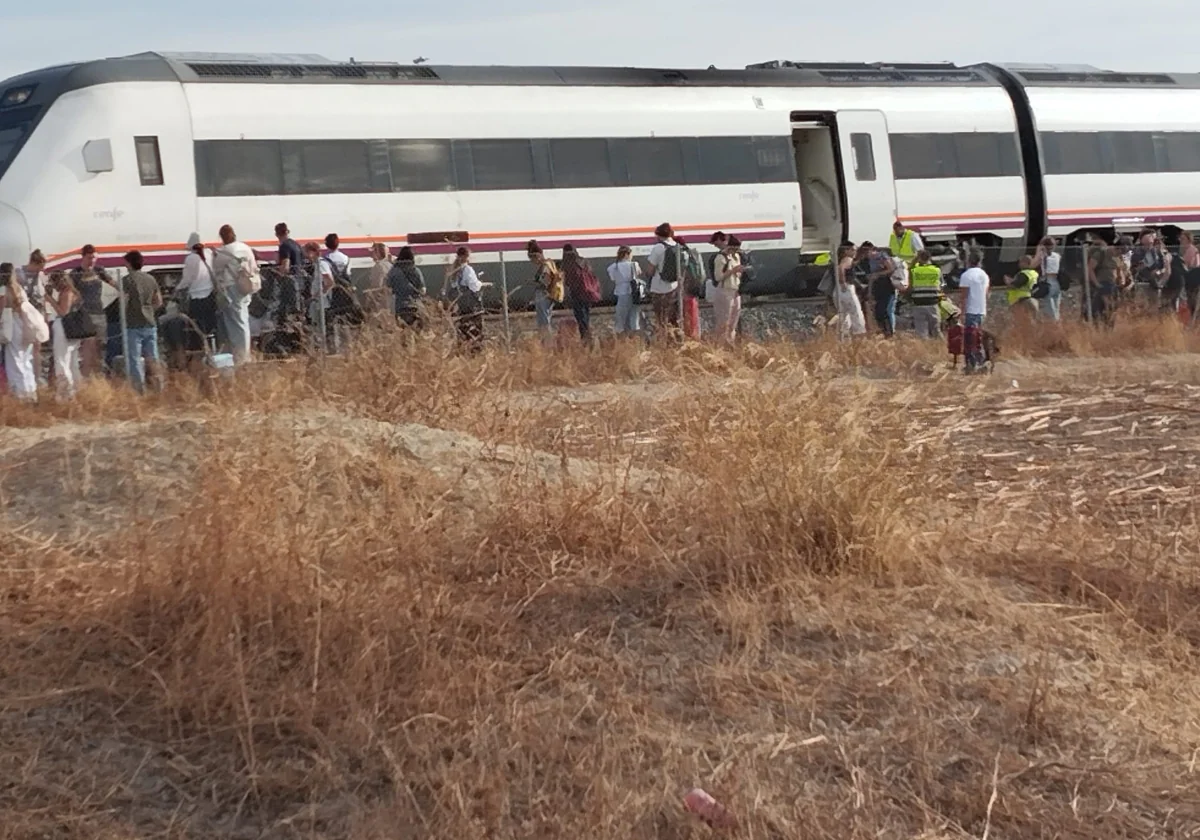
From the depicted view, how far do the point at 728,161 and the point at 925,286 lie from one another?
5134mm

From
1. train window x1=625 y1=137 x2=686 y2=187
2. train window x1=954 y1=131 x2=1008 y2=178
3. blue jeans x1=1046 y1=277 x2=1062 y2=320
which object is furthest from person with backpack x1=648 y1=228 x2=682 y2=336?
train window x1=954 y1=131 x2=1008 y2=178

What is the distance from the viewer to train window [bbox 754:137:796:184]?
2523 centimetres

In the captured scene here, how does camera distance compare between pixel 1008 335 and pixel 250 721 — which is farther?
pixel 1008 335

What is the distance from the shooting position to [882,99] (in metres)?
26.6

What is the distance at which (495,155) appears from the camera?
2306 cm

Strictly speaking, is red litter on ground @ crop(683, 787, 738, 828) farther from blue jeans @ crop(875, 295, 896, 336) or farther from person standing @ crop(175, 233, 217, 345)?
blue jeans @ crop(875, 295, 896, 336)

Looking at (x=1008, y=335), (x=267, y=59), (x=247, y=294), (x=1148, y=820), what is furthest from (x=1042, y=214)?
(x=1148, y=820)

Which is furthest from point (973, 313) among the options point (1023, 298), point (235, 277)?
point (235, 277)

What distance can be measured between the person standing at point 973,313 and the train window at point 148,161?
31.1ft

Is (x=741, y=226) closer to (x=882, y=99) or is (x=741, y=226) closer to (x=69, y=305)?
(x=882, y=99)

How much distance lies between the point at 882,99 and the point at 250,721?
2215 cm

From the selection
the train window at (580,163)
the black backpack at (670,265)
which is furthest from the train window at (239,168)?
the black backpack at (670,265)

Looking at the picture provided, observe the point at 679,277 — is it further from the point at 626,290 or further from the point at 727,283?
the point at 626,290

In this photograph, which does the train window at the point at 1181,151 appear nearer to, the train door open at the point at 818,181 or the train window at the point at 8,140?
the train door open at the point at 818,181
